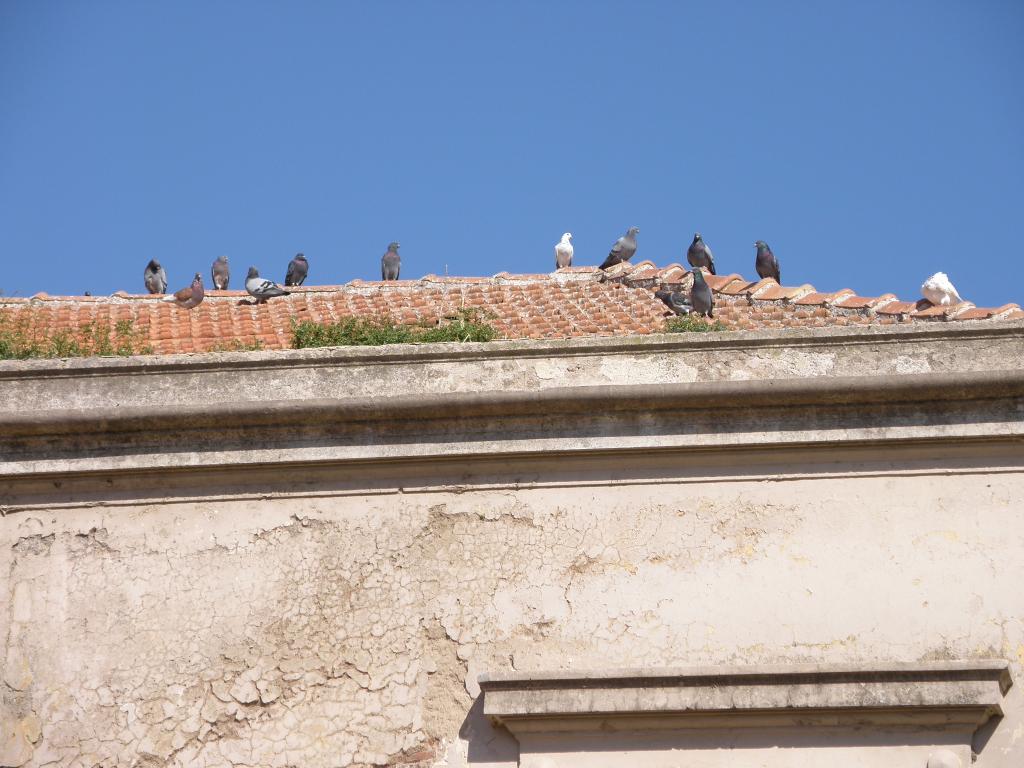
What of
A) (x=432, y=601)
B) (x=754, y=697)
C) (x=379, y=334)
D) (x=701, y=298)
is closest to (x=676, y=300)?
(x=701, y=298)

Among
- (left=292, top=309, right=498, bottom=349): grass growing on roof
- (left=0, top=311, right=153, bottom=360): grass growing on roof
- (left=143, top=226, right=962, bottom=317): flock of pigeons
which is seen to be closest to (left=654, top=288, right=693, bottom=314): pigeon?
(left=143, top=226, right=962, bottom=317): flock of pigeons

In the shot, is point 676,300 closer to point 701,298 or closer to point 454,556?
point 701,298

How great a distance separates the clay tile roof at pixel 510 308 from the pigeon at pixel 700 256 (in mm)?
4055

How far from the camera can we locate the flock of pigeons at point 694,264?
425 inches

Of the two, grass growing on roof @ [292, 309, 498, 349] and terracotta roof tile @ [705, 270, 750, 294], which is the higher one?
terracotta roof tile @ [705, 270, 750, 294]

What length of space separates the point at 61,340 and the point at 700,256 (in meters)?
10.2

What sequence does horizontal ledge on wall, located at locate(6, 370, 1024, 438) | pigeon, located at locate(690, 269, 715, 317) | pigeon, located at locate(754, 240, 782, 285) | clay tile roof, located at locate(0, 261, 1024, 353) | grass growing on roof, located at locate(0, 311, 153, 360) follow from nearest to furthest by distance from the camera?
horizontal ledge on wall, located at locate(6, 370, 1024, 438), grass growing on roof, located at locate(0, 311, 153, 360), clay tile roof, located at locate(0, 261, 1024, 353), pigeon, located at locate(690, 269, 715, 317), pigeon, located at locate(754, 240, 782, 285)

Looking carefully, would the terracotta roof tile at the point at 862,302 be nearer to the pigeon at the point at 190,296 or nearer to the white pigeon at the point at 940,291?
the white pigeon at the point at 940,291

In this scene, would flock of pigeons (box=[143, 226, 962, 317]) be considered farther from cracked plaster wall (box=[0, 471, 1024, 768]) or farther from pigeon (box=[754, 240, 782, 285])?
cracked plaster wall (box=[0, 471, 1024, 768])

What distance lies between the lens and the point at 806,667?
5.27 metres

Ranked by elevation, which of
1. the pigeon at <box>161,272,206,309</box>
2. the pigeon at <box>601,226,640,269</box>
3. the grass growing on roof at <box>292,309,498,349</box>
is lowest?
the grass growing on roof at <box>292,309,498,349</box>

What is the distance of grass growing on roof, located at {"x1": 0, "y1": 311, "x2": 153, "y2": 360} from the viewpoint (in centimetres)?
770

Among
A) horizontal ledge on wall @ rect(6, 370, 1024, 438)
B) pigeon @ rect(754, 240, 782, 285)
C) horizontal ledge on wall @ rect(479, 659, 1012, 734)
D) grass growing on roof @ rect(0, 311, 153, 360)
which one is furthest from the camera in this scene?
pigeon @ rect(754, 240, 782, 285)

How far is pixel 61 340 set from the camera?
8.41 metres
